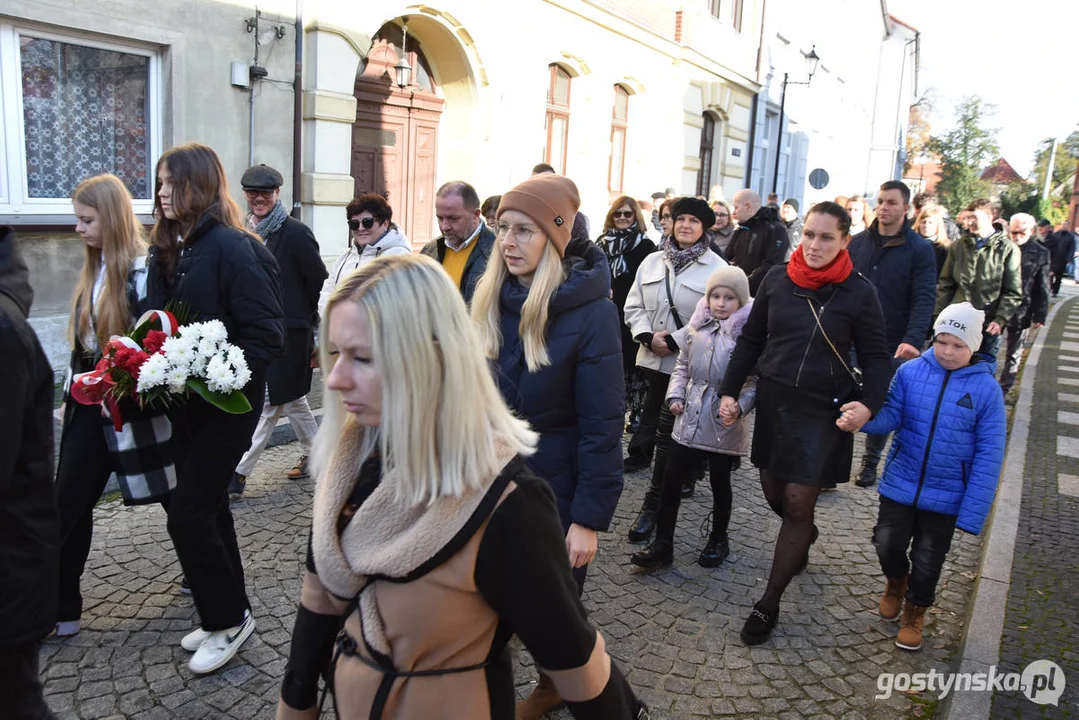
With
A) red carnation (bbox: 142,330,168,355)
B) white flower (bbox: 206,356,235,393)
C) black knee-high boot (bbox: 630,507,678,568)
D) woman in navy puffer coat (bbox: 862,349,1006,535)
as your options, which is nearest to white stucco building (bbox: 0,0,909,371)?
red carnation (bbox: 142,330,168,355)

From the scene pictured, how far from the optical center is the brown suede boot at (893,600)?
4.32 metres

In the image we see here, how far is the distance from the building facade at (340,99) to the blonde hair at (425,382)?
702 centimetres

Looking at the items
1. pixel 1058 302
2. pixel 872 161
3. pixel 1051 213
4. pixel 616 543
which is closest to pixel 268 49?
pixel 616 543

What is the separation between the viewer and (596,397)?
291cm

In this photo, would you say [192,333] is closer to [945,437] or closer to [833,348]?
[833,348]

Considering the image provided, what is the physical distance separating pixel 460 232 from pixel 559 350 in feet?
8.27

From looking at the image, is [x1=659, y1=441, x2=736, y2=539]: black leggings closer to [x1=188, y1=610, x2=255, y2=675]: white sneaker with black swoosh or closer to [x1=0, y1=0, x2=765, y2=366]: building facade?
[x1=188, y1=610, x2=255, y2=675]: white sneaker with black swoosh

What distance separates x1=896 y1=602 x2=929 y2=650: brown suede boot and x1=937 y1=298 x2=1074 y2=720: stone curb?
19 cm

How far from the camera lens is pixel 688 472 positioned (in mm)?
4699

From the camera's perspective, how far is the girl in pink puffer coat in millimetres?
4594

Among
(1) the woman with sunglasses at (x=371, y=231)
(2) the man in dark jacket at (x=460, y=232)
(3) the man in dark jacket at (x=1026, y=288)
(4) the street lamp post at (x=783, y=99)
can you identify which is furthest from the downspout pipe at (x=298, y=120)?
(4) the street lamp post at (x=783, y=99)

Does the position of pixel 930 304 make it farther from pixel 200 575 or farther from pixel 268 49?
pixel 268 49

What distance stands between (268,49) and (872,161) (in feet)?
127

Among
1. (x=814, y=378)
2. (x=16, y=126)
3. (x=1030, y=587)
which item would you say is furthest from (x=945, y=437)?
(x=16, y=126)
